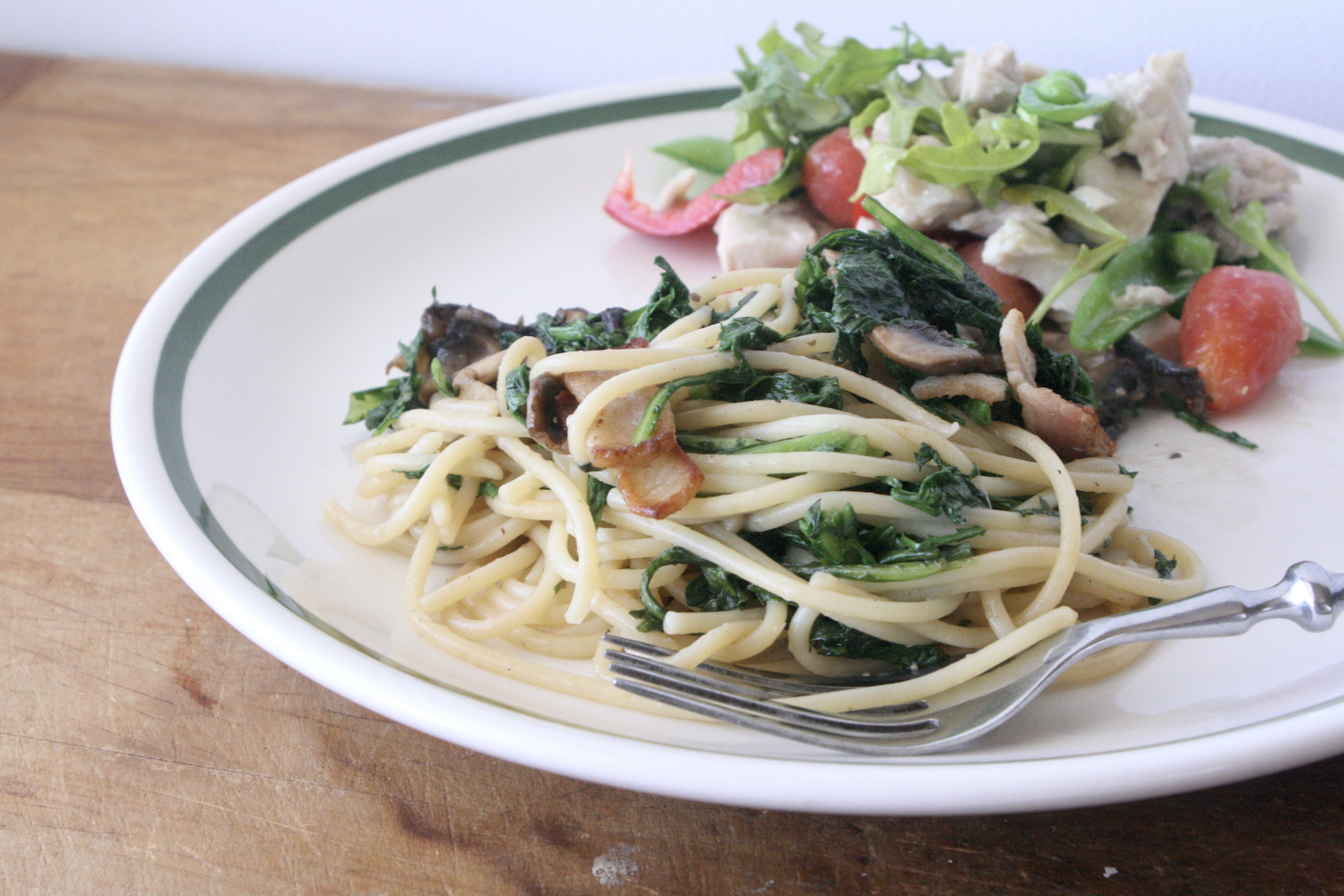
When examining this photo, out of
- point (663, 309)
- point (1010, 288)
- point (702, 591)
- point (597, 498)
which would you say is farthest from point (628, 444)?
point (1010, 288)

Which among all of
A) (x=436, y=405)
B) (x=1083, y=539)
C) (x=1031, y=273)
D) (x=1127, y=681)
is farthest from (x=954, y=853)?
(x=1031, y=273)

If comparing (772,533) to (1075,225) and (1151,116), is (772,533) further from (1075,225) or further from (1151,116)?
(1151,116)

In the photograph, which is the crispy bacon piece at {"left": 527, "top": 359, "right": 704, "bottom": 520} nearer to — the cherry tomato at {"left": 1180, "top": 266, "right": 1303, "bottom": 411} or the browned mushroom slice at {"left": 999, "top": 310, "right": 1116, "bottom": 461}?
the browned mushroom slice at {"left": 999, "top": 310, "right": 1116, "bottom": 461}

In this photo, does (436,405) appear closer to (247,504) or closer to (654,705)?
(247,504)

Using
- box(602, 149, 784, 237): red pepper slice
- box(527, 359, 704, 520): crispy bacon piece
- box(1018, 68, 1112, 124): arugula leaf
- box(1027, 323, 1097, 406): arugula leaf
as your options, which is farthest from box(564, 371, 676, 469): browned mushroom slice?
box(1018, 68, 1112, 124): arugula leaf

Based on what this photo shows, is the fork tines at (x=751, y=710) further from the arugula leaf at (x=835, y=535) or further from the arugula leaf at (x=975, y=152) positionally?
the arugula leaf at (x=975, y=152)

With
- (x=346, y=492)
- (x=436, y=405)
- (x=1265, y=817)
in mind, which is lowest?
(x=346, y=492)
